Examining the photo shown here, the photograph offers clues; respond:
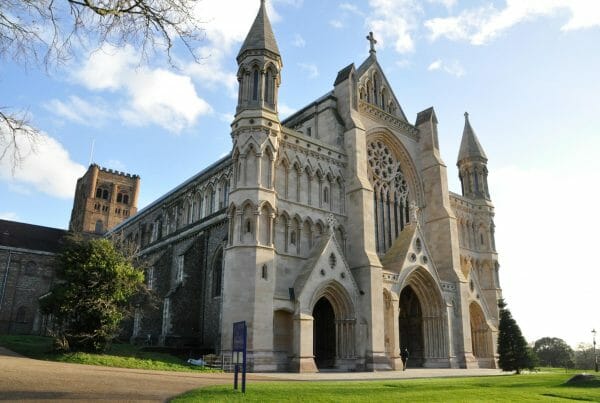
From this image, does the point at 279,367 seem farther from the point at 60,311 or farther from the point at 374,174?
the point at 374,174

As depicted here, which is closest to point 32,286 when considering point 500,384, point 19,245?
point 19,245

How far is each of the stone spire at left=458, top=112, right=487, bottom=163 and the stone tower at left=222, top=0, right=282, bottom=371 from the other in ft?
72.5

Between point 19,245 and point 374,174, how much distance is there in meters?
43.3

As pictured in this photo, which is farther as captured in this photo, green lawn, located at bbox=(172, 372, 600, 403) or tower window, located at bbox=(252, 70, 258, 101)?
tower window, located at bbox=(252, 70, 258, 101)

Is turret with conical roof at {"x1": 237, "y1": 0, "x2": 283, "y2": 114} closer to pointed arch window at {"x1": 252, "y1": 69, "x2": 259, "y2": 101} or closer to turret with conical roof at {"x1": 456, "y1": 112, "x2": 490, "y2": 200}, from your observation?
pointed arch window at {"x1": 252, "y1": 69, "x2": 259, "y2": 101}

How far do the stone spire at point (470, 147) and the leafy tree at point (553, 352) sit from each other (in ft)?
105

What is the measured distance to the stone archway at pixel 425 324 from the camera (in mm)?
31719

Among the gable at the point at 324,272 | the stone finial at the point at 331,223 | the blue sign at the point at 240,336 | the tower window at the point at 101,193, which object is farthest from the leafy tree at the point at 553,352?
the tower window at the point at 101,193

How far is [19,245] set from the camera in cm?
5556

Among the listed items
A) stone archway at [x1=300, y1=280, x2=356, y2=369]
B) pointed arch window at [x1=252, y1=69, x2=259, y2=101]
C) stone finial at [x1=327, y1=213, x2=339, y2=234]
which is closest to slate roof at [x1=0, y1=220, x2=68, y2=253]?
pointed arch window at [x1=252, y1=69, x2=259, y2=101]

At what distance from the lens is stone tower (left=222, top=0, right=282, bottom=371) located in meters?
24.2

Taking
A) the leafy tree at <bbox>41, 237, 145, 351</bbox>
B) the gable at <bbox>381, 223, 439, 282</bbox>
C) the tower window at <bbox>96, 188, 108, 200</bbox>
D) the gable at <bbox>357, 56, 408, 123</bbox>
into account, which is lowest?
the leafy tree at <bbox>41, 237, 145, 351</bbox>

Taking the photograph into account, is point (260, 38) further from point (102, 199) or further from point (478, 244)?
point (102, 199)

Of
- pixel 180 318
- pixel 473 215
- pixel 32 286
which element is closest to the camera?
pixel 180 318
